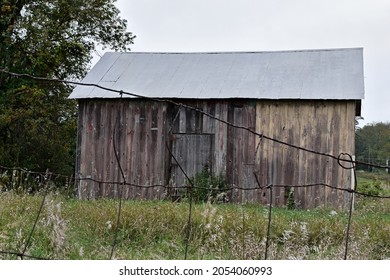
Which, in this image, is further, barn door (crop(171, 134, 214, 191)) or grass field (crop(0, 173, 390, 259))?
barn door (crop(171, 134, 214, 191))

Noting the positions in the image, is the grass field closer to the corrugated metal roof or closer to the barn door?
the barn door

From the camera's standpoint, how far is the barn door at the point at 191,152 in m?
13.0

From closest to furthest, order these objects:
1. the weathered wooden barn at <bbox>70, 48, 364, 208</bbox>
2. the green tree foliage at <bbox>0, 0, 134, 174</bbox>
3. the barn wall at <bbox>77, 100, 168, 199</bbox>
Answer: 1. the weathered wooden barn at <bbox>70, 48, 364, 208</bbox>
2. the barn wall at <bbox>77, 100, 168, 199</bbox>
3. the green tree foliage at <bbox>0, 0, 134, 174</bbox>

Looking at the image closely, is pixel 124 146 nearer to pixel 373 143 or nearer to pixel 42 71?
pixel 42 71

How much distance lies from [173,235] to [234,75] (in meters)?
7.50

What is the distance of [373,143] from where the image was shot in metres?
29.9

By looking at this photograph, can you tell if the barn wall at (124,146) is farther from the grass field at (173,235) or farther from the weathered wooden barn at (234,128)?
the grass field at (173,235)

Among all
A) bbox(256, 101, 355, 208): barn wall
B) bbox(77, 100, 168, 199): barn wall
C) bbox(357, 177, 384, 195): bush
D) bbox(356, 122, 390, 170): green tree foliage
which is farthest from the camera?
bbox(356, 122, 390, 170): green tree foliage

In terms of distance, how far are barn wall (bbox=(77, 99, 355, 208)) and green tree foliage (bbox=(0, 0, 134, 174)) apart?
3824 millimetres

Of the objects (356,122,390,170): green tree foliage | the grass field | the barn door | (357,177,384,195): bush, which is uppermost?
(356,122,390,170): green tree foliage

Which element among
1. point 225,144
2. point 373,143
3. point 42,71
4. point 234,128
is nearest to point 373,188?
point 234,128

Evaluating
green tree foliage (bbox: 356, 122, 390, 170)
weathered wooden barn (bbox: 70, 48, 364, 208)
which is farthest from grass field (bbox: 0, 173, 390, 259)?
green tree foliage (bbox: 356, 122, 390, 170)

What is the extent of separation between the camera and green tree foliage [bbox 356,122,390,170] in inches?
1101

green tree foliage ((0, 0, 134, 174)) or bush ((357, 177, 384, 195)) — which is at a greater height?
green tree foliage ((0, 0, 134, 174))
